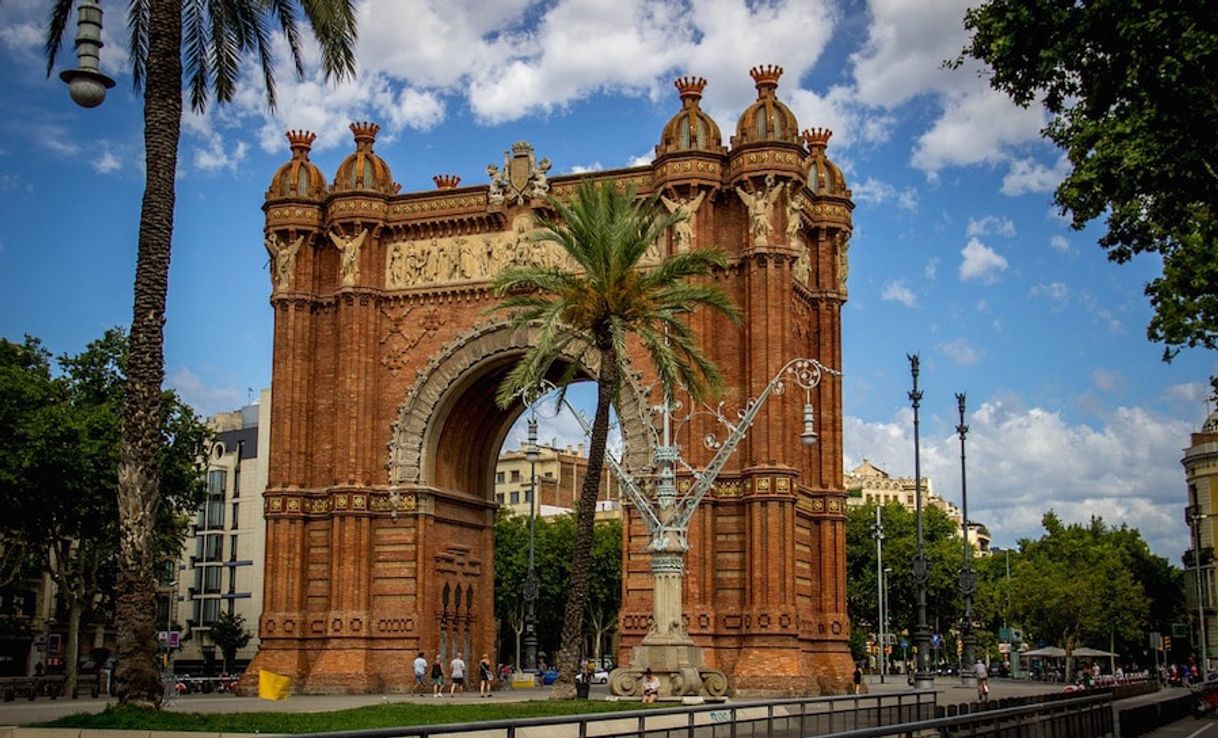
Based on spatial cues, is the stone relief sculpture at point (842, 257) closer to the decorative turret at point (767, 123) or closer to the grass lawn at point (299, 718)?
the decorative turret at point (767, 123)

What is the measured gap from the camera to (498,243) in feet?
144

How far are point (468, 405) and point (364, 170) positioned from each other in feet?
27.2

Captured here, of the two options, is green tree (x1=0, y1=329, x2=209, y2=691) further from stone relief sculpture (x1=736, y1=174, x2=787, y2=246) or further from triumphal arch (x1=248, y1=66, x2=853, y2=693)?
stone relief sculpture (x1=736, y1=174, x2=787, y2=246)

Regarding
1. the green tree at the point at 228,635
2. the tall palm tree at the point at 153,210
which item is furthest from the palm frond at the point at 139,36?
the green tree at the point at 228,635

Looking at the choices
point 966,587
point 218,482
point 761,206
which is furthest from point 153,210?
point 218,482

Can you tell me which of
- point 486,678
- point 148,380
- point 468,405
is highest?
point 468,405

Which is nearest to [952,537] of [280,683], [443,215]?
[443,215]

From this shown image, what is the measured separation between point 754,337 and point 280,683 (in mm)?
17714

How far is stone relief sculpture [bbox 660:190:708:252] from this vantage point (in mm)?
41031

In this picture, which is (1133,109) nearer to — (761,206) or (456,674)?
(761,206)

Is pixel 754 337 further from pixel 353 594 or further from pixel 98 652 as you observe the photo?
pixel 98 652

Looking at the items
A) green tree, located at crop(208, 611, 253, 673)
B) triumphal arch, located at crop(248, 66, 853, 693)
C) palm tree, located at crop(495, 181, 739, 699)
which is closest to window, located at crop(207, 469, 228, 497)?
green tree, located at crop(208, 611, 253, 673)

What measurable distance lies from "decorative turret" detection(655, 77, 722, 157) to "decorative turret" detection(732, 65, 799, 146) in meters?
0.75

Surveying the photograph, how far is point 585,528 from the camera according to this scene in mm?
32562
